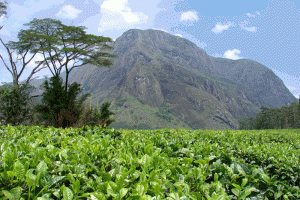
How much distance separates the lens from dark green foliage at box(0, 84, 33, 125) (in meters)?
16.5

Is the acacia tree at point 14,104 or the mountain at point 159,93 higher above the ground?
the mountain at point 159,93

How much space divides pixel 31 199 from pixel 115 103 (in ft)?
373

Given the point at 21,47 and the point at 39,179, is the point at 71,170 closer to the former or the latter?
the point at 39,179

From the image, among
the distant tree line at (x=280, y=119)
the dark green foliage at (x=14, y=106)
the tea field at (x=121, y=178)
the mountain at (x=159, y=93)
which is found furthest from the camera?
the mountain at (x=159, y=93)

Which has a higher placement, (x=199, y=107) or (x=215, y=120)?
(x=199, y=107)

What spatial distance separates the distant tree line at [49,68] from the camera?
1677 cm

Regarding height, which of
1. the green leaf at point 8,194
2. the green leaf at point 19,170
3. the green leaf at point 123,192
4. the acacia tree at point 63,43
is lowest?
the green leaf at point 8,194

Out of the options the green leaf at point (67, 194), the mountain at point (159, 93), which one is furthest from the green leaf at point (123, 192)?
the mountain at point (159, 93)

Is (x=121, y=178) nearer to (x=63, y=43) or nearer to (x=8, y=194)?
(x=8, y=194)

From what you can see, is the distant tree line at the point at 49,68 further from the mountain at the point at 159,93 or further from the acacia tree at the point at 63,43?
the mountain at the point at 159,93

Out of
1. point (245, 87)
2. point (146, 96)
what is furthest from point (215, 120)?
point (245, 87)

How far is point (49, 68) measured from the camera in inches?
884

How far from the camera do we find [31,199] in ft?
3.26

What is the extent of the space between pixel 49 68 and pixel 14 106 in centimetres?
698
